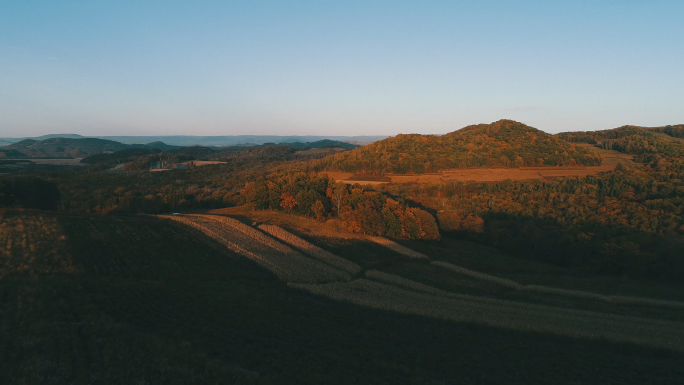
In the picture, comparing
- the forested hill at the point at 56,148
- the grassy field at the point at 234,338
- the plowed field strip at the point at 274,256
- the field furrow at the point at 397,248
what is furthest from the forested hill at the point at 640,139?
the forested hill at the point at 56,148

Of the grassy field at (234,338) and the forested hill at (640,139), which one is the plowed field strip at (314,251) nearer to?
the grassy field at (234,338)

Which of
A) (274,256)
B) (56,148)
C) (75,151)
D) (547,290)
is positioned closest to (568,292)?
(547,290)

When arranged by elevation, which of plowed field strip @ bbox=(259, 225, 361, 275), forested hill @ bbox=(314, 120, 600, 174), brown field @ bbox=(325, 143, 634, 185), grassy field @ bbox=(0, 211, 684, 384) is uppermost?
forested hill @ bbox=(314, 120, 600, 174)

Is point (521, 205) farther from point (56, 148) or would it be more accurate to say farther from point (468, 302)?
point (56, 148)

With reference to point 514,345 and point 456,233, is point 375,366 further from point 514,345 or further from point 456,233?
point 456,233

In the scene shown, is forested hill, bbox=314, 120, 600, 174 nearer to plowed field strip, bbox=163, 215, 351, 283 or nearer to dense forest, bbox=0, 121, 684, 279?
dense forest, bbox=0, 121, 684, 279

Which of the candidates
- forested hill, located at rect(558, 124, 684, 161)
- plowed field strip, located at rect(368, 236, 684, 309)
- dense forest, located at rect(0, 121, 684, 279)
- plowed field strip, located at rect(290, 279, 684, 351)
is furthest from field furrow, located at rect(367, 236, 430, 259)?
forested hill, located at rect(558, 124, 684, 161)
